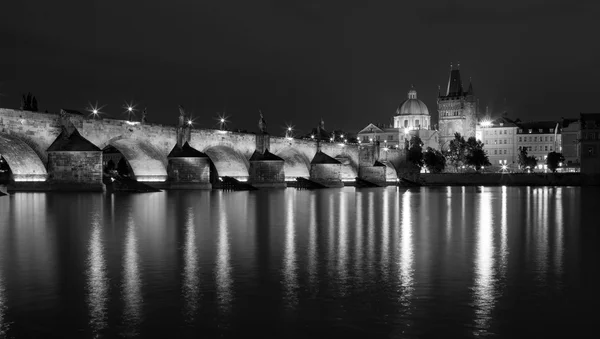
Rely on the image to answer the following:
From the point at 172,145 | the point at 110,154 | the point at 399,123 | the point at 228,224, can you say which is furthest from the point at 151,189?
the point at 399,123

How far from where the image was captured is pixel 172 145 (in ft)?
179

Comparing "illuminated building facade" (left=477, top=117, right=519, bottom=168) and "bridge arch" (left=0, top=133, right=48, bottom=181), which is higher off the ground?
"illuminated building facade" (left=477, top=117, right=519, bottom=168)

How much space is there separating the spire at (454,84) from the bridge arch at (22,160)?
122090 mm

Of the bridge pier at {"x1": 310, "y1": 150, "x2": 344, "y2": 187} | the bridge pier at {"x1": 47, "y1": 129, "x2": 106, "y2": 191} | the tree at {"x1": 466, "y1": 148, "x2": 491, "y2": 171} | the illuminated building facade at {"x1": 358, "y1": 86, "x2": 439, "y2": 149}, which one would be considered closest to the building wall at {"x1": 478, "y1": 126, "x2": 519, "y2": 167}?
the illuminated building facade at {"x1": 358, "y1": 86, "x2": 439, "y2": 149}

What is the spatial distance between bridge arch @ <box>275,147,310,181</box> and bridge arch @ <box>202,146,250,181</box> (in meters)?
7.47

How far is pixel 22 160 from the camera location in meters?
42.6

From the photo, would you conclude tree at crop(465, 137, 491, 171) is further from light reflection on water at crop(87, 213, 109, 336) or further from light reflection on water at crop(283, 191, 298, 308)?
light reflection on water at crop(87, 213, 109, 336)

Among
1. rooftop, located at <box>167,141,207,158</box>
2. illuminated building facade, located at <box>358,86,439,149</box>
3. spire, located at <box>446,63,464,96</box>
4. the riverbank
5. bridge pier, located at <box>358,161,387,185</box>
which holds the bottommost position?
the riverbank

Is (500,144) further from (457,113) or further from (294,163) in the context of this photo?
(294,163)

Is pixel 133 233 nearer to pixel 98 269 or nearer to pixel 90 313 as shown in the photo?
pixel 98 269

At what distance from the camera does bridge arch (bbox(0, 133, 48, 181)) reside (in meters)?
41.2

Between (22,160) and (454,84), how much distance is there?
126m

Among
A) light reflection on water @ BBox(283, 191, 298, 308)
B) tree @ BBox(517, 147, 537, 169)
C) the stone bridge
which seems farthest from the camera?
tree @ BBox(517, 147, 537, 169)

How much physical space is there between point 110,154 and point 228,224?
110772 millimetres
